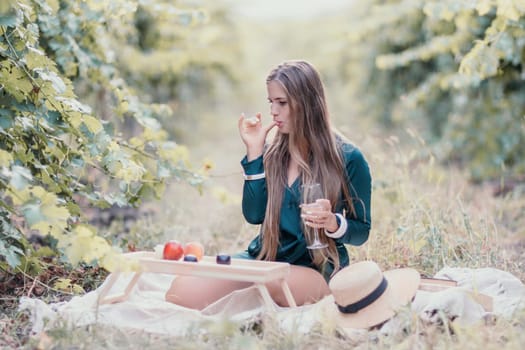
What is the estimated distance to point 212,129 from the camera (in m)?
17.6

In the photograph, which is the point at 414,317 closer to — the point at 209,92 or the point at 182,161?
the point at 182,161

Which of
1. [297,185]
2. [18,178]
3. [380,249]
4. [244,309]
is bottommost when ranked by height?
[380,249]

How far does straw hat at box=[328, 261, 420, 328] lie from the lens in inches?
133

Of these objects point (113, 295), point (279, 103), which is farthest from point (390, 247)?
point (113, 295)

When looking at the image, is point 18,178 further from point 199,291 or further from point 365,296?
point 365,296

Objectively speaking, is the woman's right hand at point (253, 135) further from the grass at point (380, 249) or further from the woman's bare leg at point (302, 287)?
the grass at point (380, 249)

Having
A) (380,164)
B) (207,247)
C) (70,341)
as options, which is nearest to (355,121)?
(380,164)

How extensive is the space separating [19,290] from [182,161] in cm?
143

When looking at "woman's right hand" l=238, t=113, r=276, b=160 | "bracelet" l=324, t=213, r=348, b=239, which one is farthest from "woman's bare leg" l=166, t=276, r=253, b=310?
"woman's right hand" l=238, t=113, r=276, b=160

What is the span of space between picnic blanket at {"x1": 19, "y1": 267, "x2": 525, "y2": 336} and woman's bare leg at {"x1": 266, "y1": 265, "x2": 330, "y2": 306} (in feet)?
0.33

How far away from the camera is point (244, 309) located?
374 cm

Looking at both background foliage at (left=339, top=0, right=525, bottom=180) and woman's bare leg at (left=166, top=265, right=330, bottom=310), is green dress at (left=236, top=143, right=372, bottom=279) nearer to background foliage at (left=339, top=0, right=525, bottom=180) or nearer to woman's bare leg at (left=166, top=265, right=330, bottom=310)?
woman's bare leg at (left=166, top=265, right=330, bottom=310)

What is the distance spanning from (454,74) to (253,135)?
4699 mm

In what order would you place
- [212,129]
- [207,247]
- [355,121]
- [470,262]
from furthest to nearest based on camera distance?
[212,129], [355,121], [207,247], [470,262]
